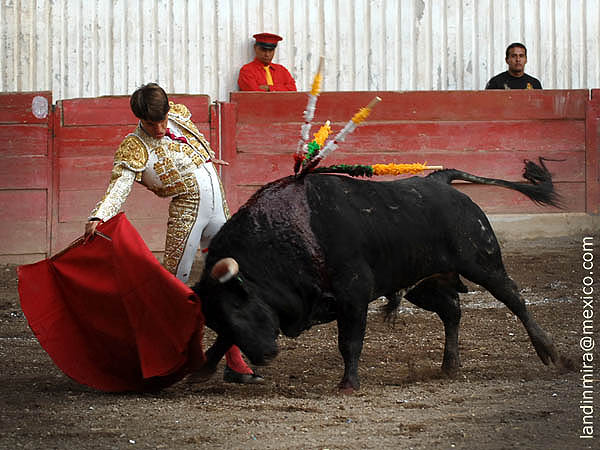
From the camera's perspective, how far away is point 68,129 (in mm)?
7844

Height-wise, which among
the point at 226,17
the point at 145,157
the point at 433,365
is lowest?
the point at 433,365

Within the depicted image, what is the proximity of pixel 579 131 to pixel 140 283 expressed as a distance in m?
5.30

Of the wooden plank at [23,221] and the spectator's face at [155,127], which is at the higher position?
the spectator's face at [155,127]

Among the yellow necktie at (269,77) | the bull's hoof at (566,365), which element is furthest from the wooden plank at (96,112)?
the bull's hoof at (566,365)

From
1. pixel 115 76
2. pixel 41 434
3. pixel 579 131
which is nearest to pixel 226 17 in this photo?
pixel 115 76

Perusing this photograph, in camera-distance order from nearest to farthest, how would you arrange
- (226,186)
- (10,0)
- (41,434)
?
(41,434) < (226,186) < (10,0)

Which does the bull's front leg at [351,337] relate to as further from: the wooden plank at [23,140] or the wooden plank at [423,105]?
the wooden plank at [23,140]

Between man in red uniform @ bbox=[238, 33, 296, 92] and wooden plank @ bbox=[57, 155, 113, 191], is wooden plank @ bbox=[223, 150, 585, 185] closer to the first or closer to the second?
man in red uniform @ bbox=[238, 33, 296, 92]

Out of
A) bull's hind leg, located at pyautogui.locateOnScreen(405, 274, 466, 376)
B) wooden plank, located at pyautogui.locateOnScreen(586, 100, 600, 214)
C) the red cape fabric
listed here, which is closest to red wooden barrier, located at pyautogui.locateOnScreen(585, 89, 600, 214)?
wooden plank, located at pyautogui.locateOnScreen(586, 100, 600, 214)

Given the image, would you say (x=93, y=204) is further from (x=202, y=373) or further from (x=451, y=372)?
(x=451, y=372)

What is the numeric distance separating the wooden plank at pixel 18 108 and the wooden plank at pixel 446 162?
1683mm

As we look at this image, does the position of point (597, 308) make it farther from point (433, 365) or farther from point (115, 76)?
point (115, 76)

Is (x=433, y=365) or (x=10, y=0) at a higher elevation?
(x=10, y=0)

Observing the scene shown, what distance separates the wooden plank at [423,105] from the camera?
7922mm
